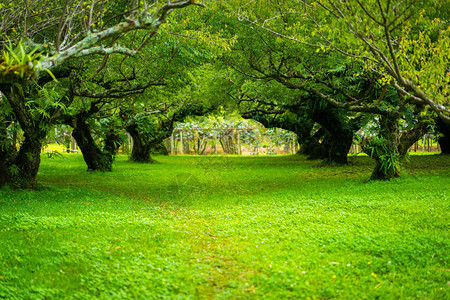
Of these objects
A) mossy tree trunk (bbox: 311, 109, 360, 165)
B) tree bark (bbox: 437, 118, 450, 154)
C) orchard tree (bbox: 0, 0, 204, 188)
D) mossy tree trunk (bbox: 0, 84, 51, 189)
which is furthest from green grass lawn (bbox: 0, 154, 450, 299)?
tree bark (bbox: 437, 118, 450, 154)

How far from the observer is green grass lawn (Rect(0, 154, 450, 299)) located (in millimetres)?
3914

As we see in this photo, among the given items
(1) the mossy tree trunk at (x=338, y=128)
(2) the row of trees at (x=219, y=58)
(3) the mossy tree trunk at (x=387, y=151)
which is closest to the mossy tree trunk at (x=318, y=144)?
(1) the mossy tree trunk at (x=338, y=128)

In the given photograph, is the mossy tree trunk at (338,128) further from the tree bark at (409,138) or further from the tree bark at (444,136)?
the tree bark at (444,136)

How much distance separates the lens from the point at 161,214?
23.7ft

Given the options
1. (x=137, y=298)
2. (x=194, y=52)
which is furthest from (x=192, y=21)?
(x=137, y=298)

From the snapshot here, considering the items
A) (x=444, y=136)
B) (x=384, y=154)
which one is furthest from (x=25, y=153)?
(x=444, y=136)

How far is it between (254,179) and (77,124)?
19.6 feet

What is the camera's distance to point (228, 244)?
5.29 meters

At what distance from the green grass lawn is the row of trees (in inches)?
68.3

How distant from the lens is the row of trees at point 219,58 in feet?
15.3

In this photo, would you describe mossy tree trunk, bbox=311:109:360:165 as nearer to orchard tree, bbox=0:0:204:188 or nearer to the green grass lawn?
the green grass lawn

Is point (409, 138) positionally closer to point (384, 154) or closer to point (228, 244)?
point (384, 154)

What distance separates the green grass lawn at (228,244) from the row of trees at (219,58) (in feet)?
5.69

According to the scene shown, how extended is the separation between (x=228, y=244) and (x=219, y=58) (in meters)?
6.49
